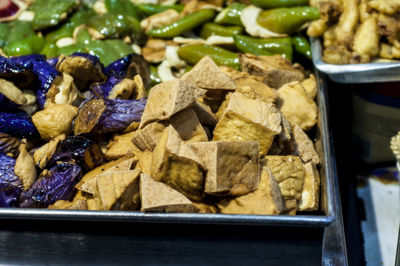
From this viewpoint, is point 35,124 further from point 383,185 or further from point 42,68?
point 383,185

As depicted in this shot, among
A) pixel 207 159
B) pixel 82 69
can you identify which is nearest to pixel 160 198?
pixel 207 159

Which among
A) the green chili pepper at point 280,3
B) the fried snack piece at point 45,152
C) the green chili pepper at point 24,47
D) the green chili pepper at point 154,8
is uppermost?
the green chili pepper at point 280,3

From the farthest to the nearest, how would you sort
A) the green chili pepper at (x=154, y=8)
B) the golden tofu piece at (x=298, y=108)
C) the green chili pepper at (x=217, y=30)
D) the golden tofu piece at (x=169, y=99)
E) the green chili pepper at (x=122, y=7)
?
the green chili pepper at (x=154, y=8), the green chili pepper at (x=122, y=7), the green chili pepper at (x=217, y=30), the golden tofu piece at (x=298, y=108), the golden tofu piece at (x=169, y=99)

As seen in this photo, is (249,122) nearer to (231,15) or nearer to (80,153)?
(80,153)

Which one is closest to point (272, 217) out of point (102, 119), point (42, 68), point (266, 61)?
point (102, 119)

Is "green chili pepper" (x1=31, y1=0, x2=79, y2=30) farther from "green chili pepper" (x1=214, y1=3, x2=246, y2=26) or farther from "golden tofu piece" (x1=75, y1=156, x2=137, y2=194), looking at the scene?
"golden tofu piece" (x1=75, y1=156, x2=137, y2=194)

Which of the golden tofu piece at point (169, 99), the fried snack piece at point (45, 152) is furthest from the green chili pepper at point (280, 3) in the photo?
the fried snack piece at point (45, 152)

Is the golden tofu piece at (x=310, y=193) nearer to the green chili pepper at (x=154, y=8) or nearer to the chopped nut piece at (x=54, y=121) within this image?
the chopped nut piece at (x=54, y=121)
